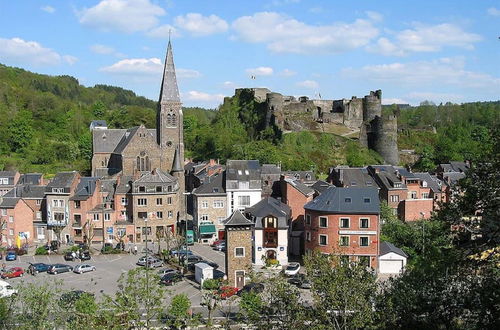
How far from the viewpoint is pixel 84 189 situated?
50531 millimetres

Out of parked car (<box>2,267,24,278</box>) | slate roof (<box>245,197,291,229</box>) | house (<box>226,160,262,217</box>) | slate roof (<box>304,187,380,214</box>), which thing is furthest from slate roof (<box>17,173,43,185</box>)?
slate roof (<box>304,187,380,214</box>)

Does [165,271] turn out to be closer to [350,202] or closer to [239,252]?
[239,252]

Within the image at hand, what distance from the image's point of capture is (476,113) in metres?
124

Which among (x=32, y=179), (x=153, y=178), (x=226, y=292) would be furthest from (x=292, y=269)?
(x=32, y=179)

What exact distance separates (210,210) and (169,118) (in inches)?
702

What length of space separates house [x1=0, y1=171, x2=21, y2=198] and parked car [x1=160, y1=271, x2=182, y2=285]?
29.5 m

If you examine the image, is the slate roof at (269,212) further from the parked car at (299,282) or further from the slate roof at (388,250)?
the slate roof at (388,250)

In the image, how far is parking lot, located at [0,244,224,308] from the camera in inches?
1396

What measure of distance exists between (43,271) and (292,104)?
5707 centimetres

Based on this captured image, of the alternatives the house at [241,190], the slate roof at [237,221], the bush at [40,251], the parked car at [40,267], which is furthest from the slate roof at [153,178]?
the slate roof at [237,221]

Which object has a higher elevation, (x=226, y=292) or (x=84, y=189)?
(x=84, y=189)

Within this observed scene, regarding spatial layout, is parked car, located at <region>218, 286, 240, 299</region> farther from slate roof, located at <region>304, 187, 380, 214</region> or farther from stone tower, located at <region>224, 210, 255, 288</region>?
slate roof, located at <region>304, 187, 380, 214</region>

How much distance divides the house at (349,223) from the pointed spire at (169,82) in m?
30.2

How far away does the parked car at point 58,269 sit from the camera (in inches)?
1551
